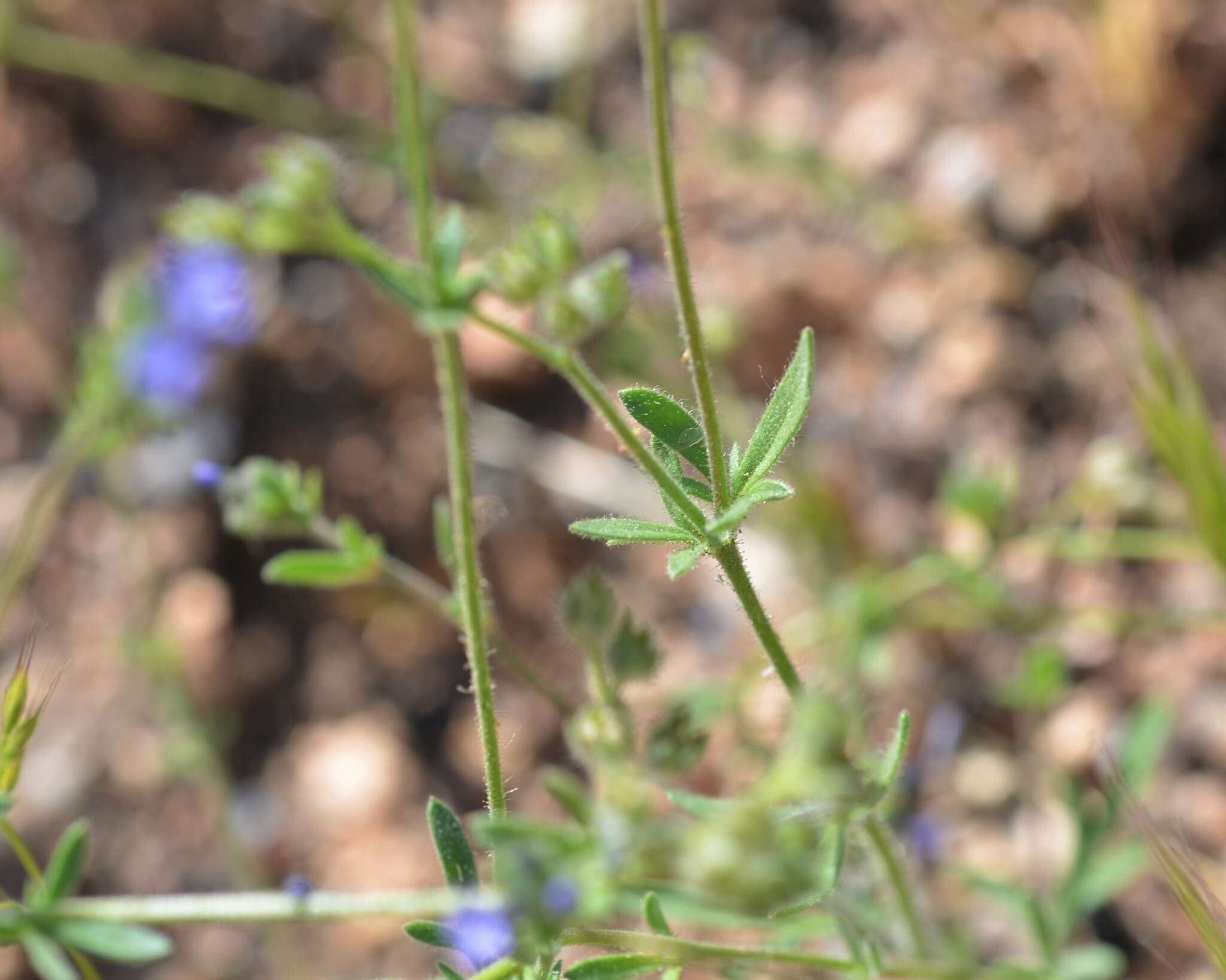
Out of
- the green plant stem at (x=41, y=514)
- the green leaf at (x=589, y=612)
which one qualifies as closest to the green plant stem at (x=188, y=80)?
the green plant stem at (x=41, y=514)

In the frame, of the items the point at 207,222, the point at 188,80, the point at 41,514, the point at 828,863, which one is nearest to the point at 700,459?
the point at 828,863

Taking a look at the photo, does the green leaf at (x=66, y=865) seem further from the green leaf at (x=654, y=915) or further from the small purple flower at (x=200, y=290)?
the small purple flower at (x=200, y=290)

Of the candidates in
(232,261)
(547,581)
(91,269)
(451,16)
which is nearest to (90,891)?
(547,581)

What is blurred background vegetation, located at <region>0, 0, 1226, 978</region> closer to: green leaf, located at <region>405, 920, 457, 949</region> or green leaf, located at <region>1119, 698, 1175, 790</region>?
green leaf, located at <region>1119, 698, 1175, 790</region>

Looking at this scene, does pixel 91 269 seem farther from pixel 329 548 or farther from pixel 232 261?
pixel 329 548

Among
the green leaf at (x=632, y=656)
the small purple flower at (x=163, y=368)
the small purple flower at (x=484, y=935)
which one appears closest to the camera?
the small purple flower at (x=484, y=935)
